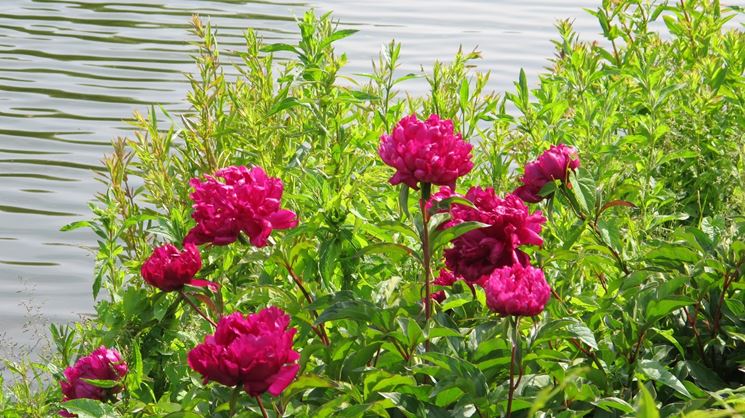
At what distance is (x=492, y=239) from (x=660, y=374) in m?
0.46

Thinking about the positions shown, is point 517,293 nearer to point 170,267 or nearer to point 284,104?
point 170,267

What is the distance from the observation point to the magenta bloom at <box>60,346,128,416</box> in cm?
291

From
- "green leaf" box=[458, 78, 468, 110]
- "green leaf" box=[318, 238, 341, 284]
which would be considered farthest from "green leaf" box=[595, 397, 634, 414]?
"green leaf" box=[458, 78, 468, 110]

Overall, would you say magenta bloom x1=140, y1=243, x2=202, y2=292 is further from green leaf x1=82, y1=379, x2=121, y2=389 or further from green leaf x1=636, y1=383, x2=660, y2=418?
green leaf x1=636, y1=383, x2=660, y2=418

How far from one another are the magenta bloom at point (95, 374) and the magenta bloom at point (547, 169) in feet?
3.63

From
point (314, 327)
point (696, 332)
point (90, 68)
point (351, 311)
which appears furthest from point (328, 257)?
point (90, 68)

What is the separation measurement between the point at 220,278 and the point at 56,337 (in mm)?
473

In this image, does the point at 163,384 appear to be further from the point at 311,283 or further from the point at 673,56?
the point at 673,56

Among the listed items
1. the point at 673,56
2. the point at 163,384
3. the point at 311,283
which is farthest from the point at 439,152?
the point at 673,56

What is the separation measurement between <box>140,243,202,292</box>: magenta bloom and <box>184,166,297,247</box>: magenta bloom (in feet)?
0.33

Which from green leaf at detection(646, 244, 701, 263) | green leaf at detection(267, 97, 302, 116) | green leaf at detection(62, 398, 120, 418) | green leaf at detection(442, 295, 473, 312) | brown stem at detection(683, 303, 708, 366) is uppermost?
green leaf at detection(267, 97, 302, 116)

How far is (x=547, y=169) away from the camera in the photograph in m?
2.63

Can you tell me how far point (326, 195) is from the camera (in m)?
2.79

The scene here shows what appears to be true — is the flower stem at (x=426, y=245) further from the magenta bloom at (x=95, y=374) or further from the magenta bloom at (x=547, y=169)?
the magenta bloom at (x=95, y=374)
